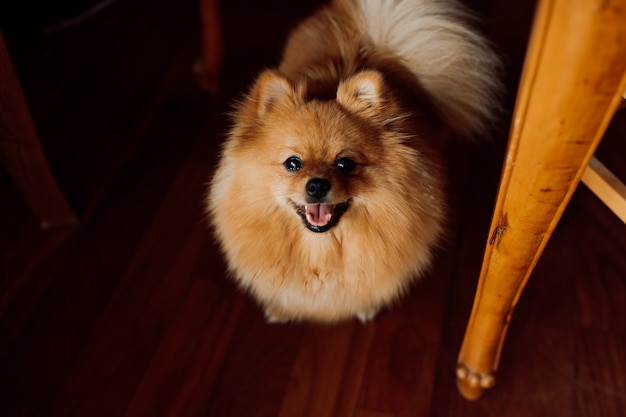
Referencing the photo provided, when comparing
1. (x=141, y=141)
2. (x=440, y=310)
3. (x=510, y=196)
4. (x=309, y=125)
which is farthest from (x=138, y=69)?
(x=510, y=196)

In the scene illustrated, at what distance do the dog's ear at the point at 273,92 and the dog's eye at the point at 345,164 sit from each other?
141 millimetres

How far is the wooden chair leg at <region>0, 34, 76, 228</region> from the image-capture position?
124 centimetres

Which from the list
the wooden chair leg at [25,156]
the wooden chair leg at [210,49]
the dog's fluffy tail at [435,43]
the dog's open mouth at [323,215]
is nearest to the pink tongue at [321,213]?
the dog's open mouth at [323,215]

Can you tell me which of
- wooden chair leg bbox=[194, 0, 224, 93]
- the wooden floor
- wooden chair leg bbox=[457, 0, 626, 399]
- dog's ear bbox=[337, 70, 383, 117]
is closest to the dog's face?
dog's ear bbox=[337, 70, 383, 117]

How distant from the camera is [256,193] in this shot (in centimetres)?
113

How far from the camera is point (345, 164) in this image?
1.09 m

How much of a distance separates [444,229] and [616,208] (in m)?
0.40

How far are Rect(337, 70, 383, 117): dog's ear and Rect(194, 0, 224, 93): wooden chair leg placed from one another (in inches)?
29.2

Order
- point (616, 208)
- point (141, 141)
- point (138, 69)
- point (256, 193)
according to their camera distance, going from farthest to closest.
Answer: point (138, 69) < point (141, 141) < point (256, 193) < point (616, 208)

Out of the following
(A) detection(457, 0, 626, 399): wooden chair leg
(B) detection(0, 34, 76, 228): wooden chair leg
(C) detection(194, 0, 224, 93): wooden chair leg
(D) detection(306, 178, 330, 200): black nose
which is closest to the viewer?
(A) detection(457, 0, 626, 399): wooden chair leg

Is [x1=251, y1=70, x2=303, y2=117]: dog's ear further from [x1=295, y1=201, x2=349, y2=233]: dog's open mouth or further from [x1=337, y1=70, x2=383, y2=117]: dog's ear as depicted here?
[x1=295, y1=201, x2=349, y2=233]: dog's open mouth

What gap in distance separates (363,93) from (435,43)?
34cm

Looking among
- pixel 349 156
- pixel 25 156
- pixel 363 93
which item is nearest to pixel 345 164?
pixel 349 156

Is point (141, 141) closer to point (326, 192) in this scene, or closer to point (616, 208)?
point (326, 192)
